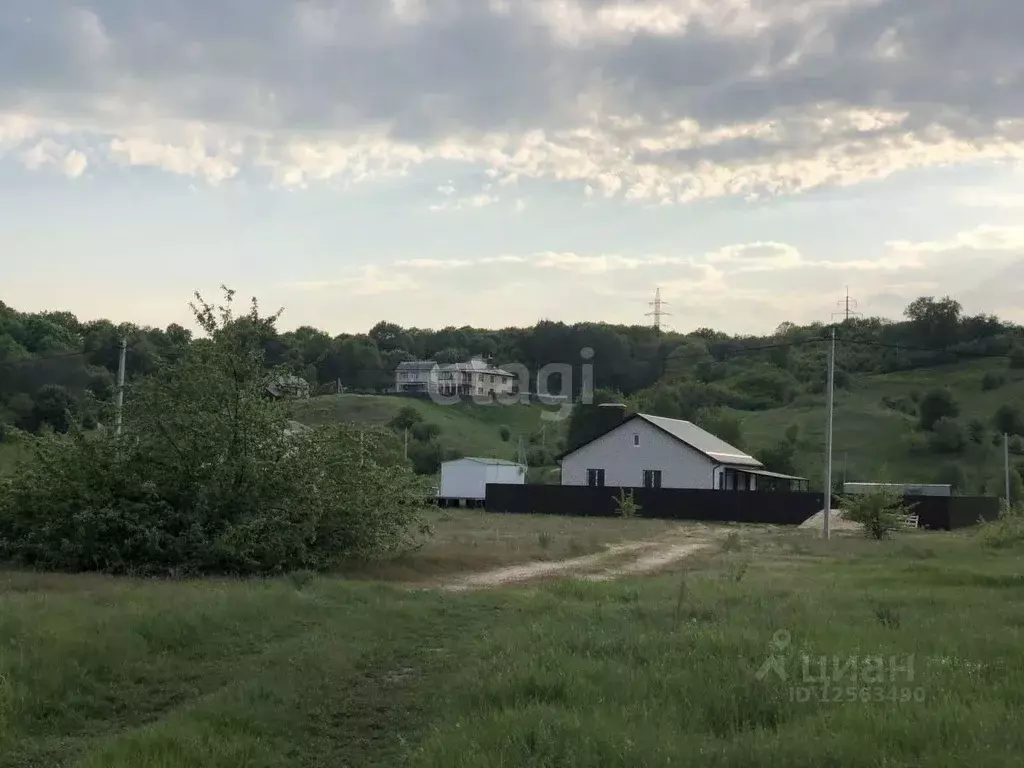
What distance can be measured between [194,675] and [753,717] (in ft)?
16.2

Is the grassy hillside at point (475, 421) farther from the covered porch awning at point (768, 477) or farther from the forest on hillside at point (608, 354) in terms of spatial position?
the covered porch awning at point (768, 477)

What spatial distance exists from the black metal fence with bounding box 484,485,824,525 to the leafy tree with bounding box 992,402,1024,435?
41.5 m

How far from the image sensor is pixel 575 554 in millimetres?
24219

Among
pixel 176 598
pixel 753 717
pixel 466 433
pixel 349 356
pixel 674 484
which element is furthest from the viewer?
pixel 466 433

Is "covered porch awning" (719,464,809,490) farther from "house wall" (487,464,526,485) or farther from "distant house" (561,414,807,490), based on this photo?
"house wall" (487,464,526,485)

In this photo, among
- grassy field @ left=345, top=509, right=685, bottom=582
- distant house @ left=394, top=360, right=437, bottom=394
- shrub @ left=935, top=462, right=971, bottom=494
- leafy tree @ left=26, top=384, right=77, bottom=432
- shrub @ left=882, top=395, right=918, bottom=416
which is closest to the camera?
grassy field @ left=345, top=509, right=685, bottom=582

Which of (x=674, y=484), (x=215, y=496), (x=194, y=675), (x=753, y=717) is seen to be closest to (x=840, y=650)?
(x=753, y=717)

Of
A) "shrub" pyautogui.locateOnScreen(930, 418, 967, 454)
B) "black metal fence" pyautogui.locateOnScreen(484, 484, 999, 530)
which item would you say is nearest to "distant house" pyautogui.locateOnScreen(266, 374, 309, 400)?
"black metal fence" pyautogui.locateOnScreen(484, 484, 999, 530)

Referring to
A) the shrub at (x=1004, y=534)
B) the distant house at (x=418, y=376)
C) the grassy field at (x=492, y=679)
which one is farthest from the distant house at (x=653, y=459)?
the grassy field at (x=492, y=679)

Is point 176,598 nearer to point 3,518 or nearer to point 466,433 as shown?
point 3,518

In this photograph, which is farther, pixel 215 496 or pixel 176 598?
pixel 215 496

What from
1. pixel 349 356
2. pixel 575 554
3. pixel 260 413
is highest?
pixel 349 356

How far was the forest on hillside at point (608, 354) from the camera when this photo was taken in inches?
1462

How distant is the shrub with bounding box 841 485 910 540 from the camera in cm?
3219
